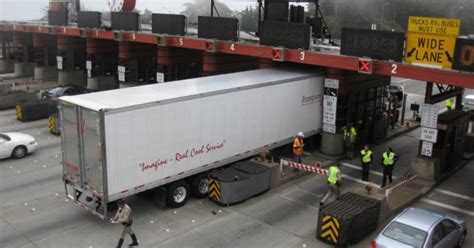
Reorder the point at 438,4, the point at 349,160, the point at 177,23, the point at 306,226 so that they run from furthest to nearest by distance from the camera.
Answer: the point at 438,4
the point at 177,23
the point at 349,160
the point at 306,226

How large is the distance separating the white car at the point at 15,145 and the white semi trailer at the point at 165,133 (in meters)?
6.39

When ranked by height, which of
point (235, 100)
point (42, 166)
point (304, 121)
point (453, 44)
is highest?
point (453, 44)

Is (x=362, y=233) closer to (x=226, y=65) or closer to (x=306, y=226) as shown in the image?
(x=306, y=226)

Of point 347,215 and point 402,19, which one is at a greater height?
point 402,19

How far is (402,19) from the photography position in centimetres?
5331

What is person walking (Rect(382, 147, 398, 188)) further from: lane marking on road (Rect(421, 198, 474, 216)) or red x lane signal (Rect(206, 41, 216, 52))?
red x lane signal (Rect(206, 41, 216, 52))

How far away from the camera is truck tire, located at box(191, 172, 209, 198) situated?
16.5 metres

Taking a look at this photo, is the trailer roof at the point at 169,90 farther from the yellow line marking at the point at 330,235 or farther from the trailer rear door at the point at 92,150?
the yellow line marking at the point at 330,235

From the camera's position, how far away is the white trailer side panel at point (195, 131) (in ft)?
45.7

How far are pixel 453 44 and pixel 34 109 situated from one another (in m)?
23.2

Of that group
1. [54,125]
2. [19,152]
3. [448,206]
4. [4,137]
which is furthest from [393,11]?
[4,137]

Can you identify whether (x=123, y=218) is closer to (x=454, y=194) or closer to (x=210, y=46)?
(x=454, y=194)

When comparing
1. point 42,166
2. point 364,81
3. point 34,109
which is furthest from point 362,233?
point 34,109

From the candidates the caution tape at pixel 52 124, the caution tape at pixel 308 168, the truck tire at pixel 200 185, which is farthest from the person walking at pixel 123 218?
the caution tape at pixel 52 124
